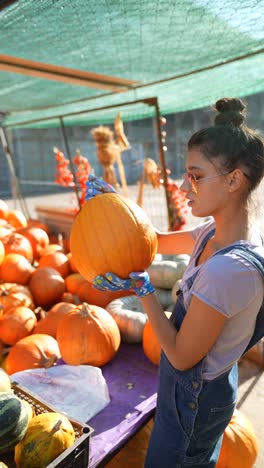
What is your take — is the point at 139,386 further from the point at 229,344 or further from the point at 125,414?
the point at 229,344

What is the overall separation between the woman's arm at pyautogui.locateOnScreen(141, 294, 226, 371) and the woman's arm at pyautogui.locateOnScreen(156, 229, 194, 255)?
1.90 feet

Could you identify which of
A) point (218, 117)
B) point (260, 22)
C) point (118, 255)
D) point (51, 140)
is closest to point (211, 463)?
point (118, 255)

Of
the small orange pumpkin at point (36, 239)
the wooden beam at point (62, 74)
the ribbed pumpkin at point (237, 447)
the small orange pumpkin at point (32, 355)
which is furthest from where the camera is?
the small orange pumpkin at point (36, 239)

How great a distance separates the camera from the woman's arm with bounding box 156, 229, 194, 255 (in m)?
1.88

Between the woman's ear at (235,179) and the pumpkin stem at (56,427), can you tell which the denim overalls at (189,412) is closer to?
the woman's ear at (235,179)

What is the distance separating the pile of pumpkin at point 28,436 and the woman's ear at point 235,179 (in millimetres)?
1176

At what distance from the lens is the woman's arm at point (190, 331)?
120 cm

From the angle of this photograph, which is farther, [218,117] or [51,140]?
[51,140]

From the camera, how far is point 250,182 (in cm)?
132

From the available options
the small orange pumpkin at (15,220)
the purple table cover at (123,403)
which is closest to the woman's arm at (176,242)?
the purple table cover at (123,403)

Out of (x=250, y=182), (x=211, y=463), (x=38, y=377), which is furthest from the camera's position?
(x=38, y=377)

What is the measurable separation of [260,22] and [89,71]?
2056 mm

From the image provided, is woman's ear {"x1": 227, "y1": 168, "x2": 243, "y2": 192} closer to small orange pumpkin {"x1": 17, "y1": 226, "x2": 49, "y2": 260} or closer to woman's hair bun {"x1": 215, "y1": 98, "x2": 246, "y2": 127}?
woman's hair bun {"x1": 215, "y1": 98, "x2": 246, "y2": 127}

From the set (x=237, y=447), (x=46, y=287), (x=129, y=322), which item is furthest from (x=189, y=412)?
(x=46, y=287)
